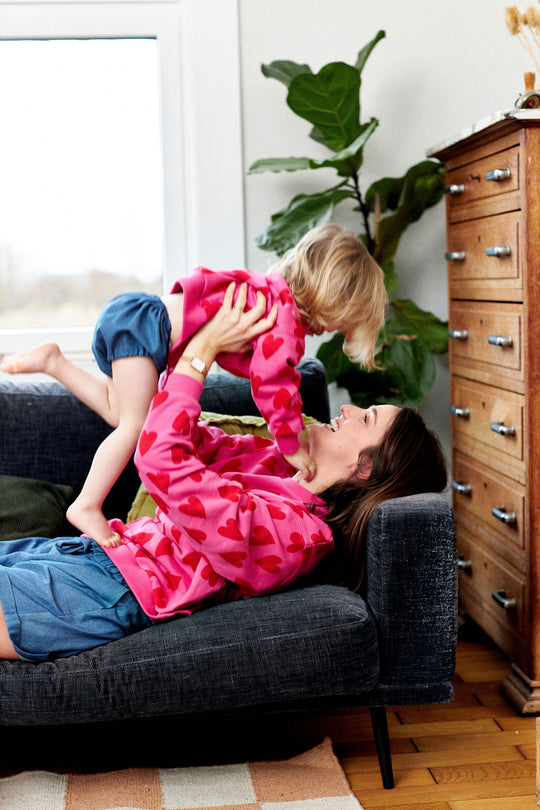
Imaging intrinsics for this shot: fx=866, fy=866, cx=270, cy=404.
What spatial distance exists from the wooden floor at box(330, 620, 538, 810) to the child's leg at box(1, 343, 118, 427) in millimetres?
948

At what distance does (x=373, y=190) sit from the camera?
108 inches

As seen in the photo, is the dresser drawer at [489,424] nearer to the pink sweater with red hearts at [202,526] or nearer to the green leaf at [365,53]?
the pink sweater with red hearts at [202,526]

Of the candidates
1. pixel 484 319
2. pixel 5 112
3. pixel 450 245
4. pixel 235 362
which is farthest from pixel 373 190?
pixel 5 112

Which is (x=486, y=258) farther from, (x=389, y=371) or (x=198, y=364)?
(x=198, y=364)

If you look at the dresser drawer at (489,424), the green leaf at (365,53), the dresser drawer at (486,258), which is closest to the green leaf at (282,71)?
the green leaf at (365,53)

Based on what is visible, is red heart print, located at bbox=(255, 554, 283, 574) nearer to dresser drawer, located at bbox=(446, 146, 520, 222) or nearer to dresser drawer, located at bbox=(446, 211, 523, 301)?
dresser drawer, located at bbox=(446, 211, 523, 301)

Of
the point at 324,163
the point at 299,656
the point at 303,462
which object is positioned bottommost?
the point at 299,656

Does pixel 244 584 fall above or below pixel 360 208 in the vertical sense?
below

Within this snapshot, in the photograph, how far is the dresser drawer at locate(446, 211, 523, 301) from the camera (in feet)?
6.97

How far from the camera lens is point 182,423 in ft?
5.19

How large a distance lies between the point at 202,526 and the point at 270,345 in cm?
42

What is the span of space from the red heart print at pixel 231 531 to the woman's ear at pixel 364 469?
345 millimetres

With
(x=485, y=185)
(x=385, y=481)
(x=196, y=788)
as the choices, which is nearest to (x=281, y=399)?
(x=385, y=481)

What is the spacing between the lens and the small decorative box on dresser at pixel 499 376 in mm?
2070
